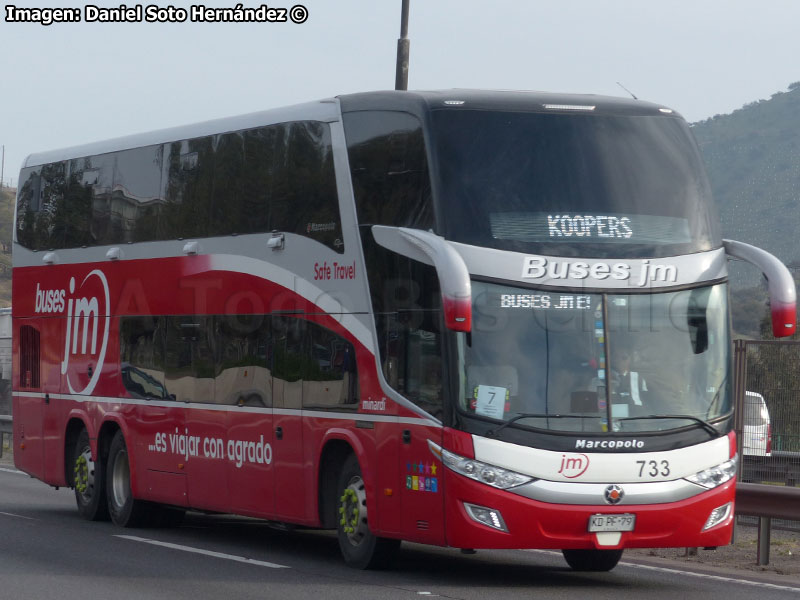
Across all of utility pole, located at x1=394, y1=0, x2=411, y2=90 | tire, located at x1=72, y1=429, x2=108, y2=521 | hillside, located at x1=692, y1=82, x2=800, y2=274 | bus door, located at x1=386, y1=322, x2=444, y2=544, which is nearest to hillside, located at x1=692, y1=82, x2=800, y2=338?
hillside, located at x1=692, y1=82, x2=800, y2=274

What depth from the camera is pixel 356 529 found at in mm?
12445

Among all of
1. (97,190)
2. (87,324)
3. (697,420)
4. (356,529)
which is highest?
(97,190)

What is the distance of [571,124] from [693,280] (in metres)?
1.56

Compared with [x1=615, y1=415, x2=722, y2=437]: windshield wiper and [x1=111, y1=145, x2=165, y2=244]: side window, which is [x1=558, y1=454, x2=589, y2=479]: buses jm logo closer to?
[x1=615, y1=415, x2=722, y2=437]: windshield wiper

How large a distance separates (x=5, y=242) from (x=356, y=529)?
117 metres

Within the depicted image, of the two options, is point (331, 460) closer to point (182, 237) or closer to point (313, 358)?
point (313, 358)

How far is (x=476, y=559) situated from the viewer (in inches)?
538

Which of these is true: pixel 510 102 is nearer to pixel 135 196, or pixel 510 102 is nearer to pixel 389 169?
pixel 389 169

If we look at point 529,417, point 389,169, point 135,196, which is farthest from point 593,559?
point 135,196

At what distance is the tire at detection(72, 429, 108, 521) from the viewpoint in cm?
1734

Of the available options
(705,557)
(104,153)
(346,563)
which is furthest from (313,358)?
(104,153)

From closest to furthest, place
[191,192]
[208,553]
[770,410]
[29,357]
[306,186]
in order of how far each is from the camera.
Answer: [306,186] < [208,553] < [191,192] < [770,410] < [29,357]

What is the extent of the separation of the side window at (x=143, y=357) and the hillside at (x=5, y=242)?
269 feet

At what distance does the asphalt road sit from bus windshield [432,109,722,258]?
8.57 feet
